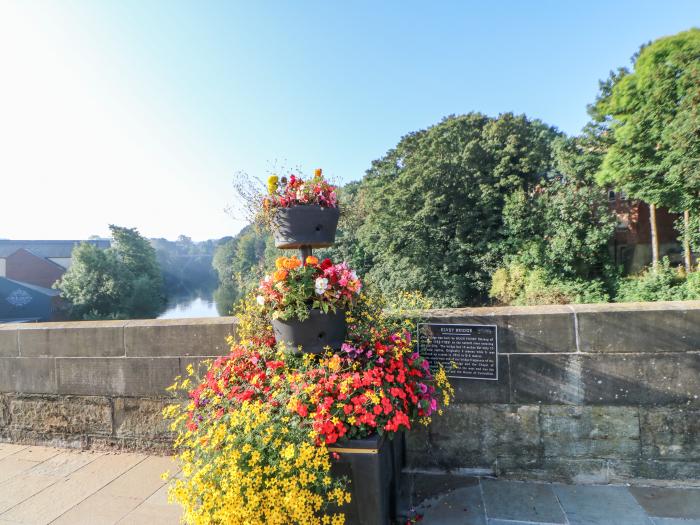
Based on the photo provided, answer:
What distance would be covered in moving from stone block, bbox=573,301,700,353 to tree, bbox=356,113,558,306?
63.1ft

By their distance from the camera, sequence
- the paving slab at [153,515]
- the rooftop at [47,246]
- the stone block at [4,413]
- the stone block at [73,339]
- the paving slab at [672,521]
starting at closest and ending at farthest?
1. the paving slab at [672,521]
2. the paving slab at [153,515]
3. the stone block at [73,339]
4. the stone block at [4,413]
5. the rooftop at [47,246]

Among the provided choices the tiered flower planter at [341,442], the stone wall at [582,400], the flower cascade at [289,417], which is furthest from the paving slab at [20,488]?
the stone wall at [582,400]

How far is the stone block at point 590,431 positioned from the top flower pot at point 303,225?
2015 millimetres

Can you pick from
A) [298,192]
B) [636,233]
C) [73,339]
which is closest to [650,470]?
[298,192]

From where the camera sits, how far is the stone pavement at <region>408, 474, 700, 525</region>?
2.25 m

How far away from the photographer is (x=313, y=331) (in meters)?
2.28

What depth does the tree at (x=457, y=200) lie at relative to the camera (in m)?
21.6

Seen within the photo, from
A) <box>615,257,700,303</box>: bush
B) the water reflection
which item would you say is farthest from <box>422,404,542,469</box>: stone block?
the water reflection

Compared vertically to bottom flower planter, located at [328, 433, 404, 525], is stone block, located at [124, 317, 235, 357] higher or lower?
higher

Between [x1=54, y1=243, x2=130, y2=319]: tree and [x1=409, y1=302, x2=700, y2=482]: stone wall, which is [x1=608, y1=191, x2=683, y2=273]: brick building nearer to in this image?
[x1=409, y1=302, x2=700, y2=482]: stone wall

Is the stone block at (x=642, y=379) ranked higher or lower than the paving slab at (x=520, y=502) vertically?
higher

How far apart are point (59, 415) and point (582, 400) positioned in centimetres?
448

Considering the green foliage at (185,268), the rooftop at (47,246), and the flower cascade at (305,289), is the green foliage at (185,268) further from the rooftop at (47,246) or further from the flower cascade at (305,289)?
the flower cascade at (305,289)

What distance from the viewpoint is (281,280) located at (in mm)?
2287
